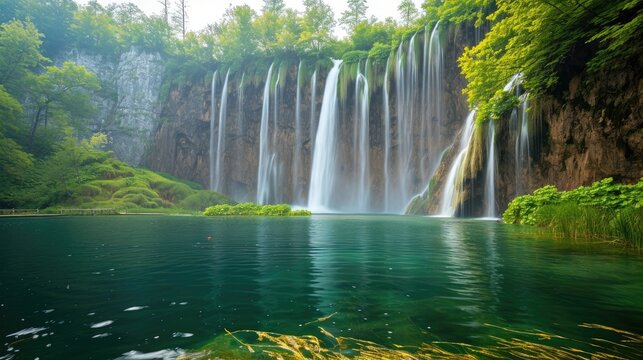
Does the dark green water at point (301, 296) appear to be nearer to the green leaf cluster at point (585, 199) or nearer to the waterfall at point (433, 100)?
the green leaf cluster at point (585, 199)

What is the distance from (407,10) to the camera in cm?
5253

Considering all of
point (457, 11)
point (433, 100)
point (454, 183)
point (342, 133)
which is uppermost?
point (457, 11)

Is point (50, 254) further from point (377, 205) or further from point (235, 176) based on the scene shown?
point (235, 176)

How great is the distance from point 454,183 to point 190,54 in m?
47.1

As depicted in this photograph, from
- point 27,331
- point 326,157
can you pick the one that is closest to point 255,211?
point 326,157

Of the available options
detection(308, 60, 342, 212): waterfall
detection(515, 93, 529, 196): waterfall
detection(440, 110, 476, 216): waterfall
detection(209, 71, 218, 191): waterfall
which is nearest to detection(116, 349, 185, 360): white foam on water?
detection(515, 93, 529, 196): waterfall

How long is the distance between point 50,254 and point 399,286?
288 inches

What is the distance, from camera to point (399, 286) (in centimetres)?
432

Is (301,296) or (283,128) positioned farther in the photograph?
(283,128)

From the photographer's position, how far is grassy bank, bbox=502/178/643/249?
7130 millimetres

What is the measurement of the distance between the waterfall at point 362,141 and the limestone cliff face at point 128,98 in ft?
105

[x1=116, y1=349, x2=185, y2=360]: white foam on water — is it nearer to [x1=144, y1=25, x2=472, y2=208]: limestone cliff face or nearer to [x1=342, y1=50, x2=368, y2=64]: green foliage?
[x1=144, y1=25, x2=472, y2=208]: limestone cliff face

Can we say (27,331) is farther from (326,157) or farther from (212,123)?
(212,123)

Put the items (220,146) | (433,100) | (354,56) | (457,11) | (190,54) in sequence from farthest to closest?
(190,54) → (220,146) → (354,56) → (433,100) → (457,11)
